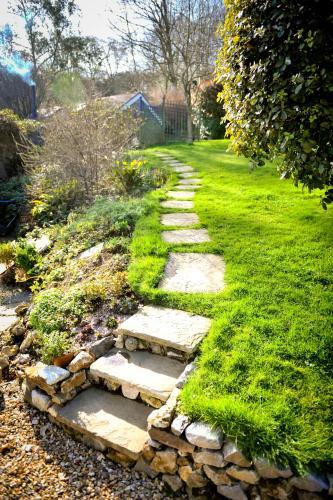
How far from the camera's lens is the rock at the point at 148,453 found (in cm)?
192

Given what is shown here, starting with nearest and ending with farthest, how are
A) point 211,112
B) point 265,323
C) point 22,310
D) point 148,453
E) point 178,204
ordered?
point 148,453 → point 265,323 → point 22,310 → point 178,204 → point 211,112

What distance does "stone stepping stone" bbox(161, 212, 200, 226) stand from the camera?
4370 millimetres

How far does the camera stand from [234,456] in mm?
1658

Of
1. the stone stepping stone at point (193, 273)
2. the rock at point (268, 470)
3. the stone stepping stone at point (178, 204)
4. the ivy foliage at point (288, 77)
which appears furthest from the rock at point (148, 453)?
the stone stepping stone at point (178, 204)

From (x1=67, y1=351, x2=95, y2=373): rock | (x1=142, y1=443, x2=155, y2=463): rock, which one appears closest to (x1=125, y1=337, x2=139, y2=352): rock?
(x1=67, y1=351, x2=95, y2=373): rock

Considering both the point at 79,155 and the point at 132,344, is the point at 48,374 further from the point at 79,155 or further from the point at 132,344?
the point at 79,155

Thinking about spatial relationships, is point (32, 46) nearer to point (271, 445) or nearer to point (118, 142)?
point (118, 142)

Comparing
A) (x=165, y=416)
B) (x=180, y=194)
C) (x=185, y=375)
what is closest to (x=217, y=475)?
(x=165, y=416)

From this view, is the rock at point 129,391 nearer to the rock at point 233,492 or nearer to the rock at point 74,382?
the rock at point 74,382

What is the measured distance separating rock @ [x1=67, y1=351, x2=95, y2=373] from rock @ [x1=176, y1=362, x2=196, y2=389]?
75 centimetres

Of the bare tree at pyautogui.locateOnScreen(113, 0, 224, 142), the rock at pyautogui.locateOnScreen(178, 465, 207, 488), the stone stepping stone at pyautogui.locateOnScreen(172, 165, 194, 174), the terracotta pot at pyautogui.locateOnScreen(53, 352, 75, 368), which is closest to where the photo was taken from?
the rock at pyautogui.locateOnScreen(178, 465, 207, 488)

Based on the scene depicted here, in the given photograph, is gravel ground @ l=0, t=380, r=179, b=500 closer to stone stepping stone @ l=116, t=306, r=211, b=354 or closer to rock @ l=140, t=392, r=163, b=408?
rock @ l=140, t=392, r=163, b=408

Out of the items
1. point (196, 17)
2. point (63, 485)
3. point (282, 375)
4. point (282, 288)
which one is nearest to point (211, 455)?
point (282, 375)

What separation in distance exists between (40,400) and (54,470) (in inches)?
20.4
